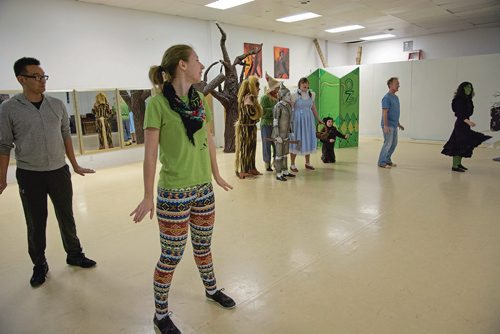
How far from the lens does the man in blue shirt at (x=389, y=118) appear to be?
6199 mm

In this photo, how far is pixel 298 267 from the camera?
2.92 m

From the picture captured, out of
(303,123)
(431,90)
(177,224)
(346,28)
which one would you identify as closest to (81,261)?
(177,224)

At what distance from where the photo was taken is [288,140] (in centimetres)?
576

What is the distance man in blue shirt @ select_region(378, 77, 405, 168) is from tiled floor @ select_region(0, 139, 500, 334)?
1.32m

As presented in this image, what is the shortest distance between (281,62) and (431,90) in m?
4.44

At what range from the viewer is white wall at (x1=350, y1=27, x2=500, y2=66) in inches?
483

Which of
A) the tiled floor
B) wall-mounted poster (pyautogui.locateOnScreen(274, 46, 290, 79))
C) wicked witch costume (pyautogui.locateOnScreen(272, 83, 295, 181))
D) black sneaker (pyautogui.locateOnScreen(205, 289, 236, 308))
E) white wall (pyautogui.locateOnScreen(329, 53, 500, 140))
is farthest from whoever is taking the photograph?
wall-mounted poster (pyautogui.locateOnScreen(274, 46, 290, 79))

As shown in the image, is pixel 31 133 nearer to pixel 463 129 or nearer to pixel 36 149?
pixel 36 149

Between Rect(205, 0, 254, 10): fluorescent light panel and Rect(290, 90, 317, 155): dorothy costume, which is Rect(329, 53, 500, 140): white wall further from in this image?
Rect(290, 90, 317, 155): dorothy costume

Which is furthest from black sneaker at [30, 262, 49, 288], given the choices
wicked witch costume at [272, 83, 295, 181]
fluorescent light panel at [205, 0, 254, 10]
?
fluorescent light panel at [205, 0, 254, 10]

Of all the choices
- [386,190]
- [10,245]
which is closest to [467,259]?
[386,190]

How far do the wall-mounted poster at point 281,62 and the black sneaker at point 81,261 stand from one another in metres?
9.50

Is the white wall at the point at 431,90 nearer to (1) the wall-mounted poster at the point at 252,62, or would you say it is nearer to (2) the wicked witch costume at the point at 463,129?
(1) the wall-mounted poster at the point at 252,62

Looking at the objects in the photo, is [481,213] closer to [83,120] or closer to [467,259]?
→ [467,259]
